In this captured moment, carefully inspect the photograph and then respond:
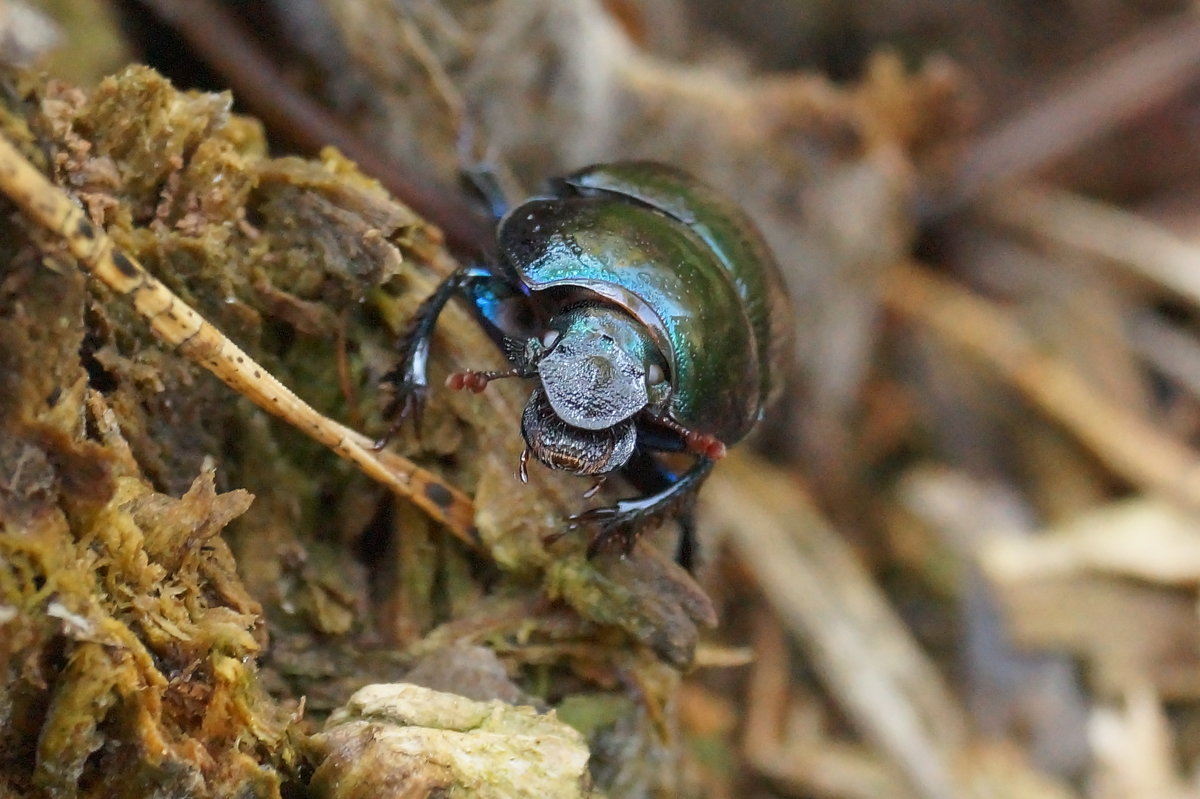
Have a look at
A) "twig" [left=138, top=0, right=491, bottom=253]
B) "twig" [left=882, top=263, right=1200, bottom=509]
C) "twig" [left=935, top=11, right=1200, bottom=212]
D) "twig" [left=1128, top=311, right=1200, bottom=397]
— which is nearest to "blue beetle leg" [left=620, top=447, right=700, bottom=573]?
"twig" [left=138, top=0, right=491, bottom=253]

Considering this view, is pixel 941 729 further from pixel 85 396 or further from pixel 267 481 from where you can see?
pixel 85 396

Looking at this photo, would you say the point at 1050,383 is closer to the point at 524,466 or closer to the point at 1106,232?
the point at 1106,232

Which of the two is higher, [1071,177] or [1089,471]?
[1071,177]

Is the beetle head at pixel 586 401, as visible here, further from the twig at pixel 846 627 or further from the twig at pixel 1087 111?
the twig at pixel 1087 111

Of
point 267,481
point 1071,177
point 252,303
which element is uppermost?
point 1071,177

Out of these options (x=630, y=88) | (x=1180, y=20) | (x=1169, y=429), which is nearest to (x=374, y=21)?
(x=630, y=88)

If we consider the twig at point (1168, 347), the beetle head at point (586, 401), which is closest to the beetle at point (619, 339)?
the beetle head at point (586, 401)

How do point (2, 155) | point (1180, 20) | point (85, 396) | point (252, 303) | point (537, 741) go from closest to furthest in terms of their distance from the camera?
point (2, 155), point (85, 396), point (537, 741), point (252, 303), point (1180, 20)

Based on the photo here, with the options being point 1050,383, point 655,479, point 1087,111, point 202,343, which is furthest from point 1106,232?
point 202,343
